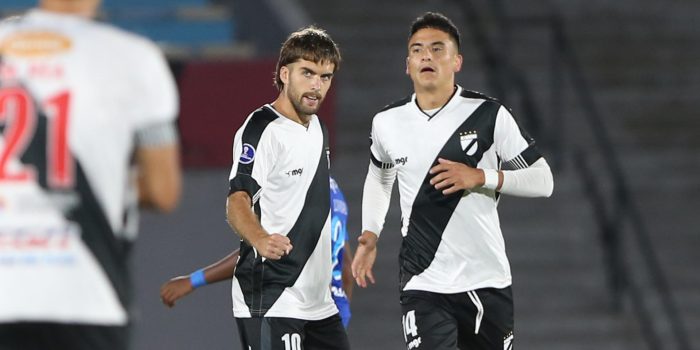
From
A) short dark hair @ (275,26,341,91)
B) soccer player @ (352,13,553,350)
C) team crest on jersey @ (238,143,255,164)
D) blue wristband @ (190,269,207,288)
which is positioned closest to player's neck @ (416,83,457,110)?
soccer player @ (352,13,553,350)

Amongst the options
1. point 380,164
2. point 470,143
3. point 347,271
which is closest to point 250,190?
point 347,271

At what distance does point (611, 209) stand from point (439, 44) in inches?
254

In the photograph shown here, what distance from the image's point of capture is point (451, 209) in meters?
7.05

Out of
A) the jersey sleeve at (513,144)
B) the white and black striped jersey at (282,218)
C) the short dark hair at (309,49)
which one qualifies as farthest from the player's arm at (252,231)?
the jersey sleeve at (513,144)

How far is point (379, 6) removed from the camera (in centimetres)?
1427

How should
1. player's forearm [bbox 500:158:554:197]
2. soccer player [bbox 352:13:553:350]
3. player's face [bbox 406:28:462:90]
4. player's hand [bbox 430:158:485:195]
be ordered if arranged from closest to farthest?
1. player's hand [bbox 430:158:485:195]
2. player's forearm [bbox 500:158:554:197]
3. soccer player [bbox 352:13:553:350]
4. player's face [bbox 406:28:462:90]

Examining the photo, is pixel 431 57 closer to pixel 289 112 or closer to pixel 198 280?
pixel 289 112

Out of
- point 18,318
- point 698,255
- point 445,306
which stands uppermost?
point 18,318

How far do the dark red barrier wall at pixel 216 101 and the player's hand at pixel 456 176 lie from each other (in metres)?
3.59

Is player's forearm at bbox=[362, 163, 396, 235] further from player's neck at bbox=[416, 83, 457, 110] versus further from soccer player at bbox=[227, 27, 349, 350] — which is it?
soccer player at bbox=[227, 27, 349, 350]

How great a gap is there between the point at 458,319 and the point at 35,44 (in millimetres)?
3597

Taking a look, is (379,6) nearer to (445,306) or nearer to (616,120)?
(616,120)

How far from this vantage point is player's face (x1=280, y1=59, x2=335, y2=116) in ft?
22.3

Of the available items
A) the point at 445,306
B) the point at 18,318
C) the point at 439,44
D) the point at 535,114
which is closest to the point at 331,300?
the point at 445,306
